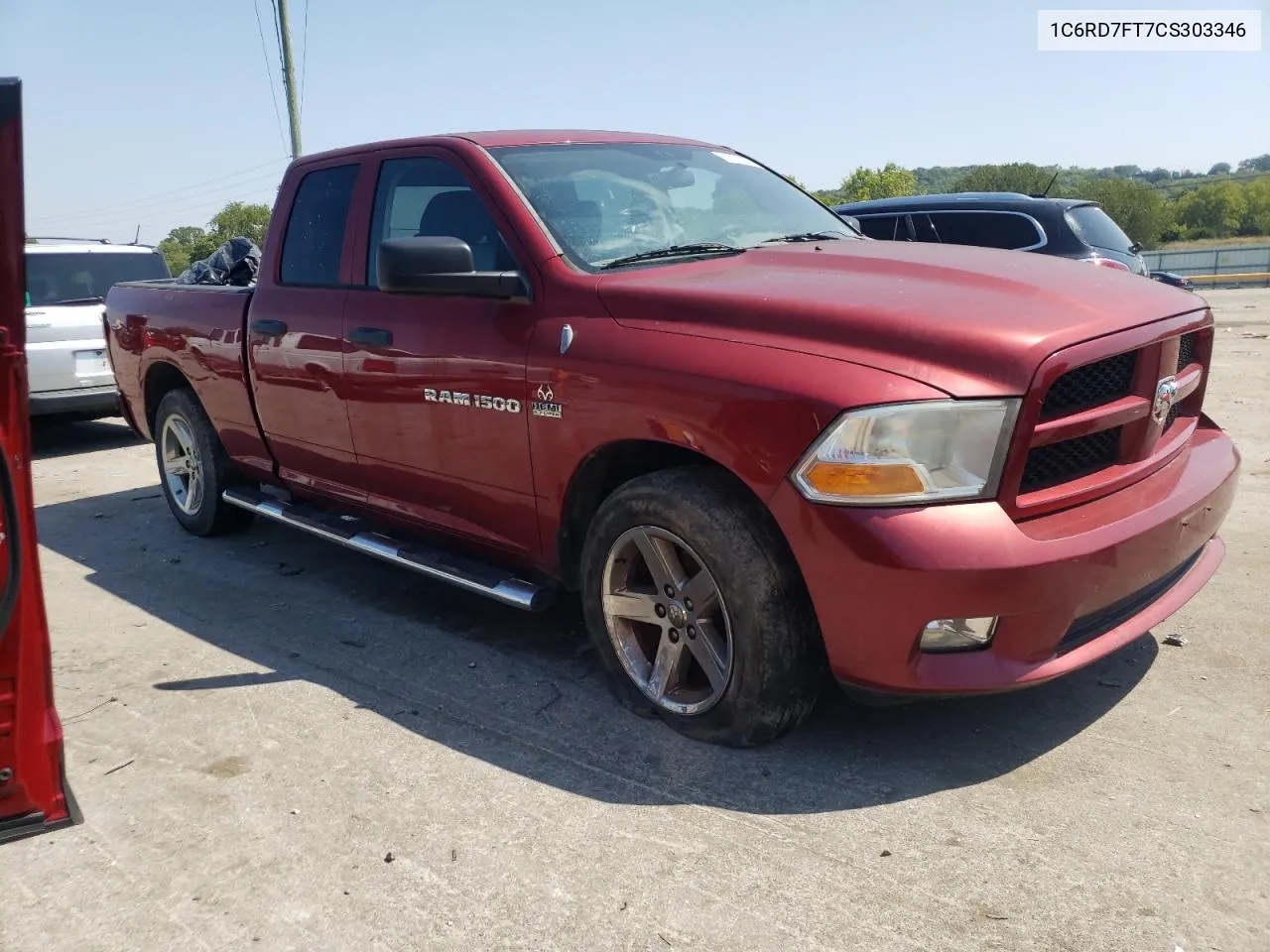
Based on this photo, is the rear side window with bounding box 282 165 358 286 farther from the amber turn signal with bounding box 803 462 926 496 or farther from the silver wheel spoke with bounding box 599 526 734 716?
the amber turn signal with bounding box 803 462 926 496

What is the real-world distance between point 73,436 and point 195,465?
5.39 metres

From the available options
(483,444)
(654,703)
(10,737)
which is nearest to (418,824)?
(654,703)

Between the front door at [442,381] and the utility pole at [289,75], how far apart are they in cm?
1694

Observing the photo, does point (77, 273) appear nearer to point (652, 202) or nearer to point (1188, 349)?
point (652, 202)

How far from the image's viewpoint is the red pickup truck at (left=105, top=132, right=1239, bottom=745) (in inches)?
106

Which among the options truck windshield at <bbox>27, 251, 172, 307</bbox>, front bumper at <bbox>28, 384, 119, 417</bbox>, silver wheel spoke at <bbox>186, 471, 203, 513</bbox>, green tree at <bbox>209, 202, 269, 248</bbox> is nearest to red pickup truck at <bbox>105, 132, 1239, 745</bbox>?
silver wheel spoke at <bbox>186, 471, 203, 513</bbox>

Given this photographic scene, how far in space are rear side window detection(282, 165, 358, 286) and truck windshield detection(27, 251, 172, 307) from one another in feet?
19.0

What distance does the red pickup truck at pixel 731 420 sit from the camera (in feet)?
8.86

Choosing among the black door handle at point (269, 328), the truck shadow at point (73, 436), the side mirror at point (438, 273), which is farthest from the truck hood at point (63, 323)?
the side mirror at point (438, 273)

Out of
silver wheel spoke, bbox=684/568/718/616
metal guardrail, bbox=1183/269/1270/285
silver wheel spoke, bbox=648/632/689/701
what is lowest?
silver wheel spoke, bbox=648/632/689/701

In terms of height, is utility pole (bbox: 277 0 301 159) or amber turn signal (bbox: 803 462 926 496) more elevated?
utility pole (bbox: 277 0 301 159)

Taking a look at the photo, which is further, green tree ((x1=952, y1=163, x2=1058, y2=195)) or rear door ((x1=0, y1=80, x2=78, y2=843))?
green tree ((x1=952, y1=163, x2=1058, y2=195))

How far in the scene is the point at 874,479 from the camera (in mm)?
2697

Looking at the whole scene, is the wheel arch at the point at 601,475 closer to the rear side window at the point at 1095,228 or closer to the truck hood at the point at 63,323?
the rear side window at the point at 1095,228
